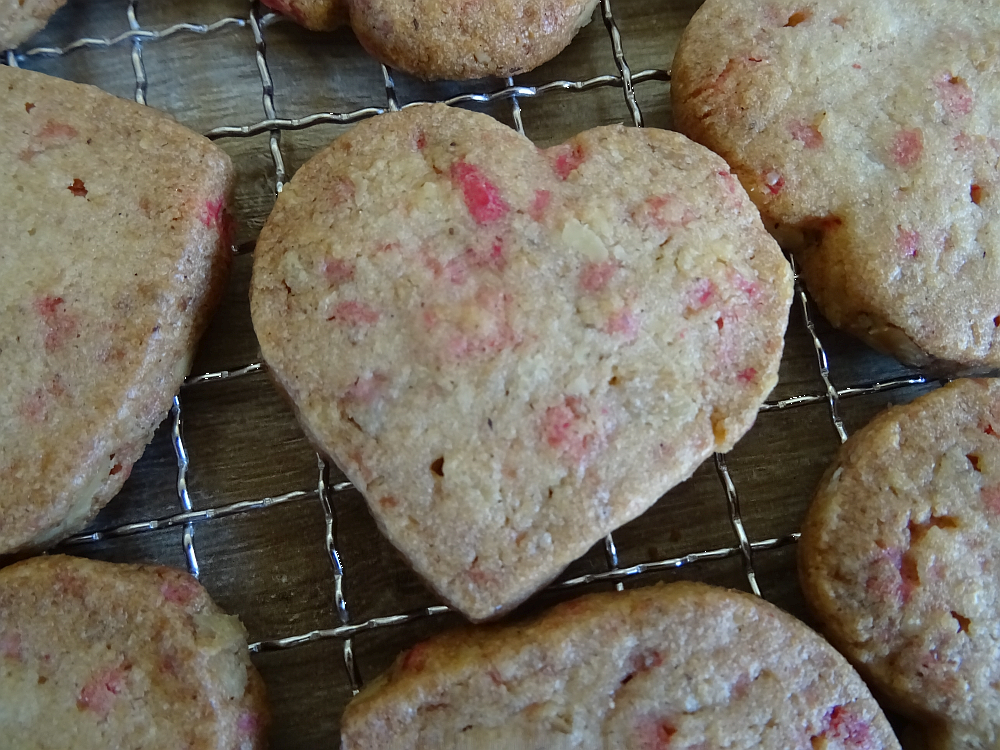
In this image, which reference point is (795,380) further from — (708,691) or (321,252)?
(321,252)

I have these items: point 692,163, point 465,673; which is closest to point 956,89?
point 692,163

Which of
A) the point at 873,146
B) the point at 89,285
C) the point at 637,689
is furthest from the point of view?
the point at 873,146

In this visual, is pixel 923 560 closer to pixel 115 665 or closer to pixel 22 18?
pixel 115 665

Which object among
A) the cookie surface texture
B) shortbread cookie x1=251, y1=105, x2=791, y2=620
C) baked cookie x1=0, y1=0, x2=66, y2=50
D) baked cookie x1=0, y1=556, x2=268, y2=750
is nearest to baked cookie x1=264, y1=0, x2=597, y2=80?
the cookie surface texture

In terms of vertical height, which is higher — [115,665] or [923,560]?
[923,560]

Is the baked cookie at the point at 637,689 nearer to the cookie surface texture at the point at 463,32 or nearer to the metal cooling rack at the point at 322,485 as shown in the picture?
the metal cooling rack at the point at 322,485

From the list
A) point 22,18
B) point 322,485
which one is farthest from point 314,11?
point 322,485

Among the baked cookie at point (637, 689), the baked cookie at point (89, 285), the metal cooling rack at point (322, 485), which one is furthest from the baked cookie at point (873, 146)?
the baked cookie at point (89, 285)
